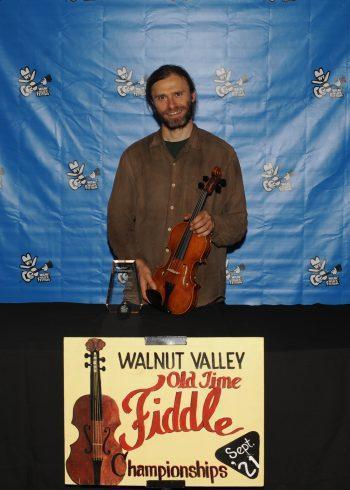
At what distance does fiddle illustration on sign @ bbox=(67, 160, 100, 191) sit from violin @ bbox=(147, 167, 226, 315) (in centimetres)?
119

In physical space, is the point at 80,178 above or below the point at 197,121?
below

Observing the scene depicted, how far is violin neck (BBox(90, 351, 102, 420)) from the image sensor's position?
1563 millimetres

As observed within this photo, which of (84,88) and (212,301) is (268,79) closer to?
(84,88)

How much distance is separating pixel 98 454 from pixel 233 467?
0.34 metres

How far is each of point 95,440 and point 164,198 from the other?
1.31 m

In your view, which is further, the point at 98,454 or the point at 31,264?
the point at 31,264

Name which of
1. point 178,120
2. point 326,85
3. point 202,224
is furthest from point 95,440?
point 326,85

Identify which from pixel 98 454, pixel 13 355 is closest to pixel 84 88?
pixel 13 355

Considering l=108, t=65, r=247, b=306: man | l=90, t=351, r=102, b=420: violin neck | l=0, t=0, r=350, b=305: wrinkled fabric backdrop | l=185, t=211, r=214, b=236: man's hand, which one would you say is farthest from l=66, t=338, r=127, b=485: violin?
l=0, t=0, r=350, b=305: wrinkled fabric backdrop

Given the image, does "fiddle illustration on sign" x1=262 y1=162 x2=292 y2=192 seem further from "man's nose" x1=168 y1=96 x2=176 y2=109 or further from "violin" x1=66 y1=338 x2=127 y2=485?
"violin" x1=66 y1=338 x2=127 y2=485

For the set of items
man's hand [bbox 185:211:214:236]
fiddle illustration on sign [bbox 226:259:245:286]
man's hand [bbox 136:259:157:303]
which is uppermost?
man's hand [bbox 185:211:214:236]

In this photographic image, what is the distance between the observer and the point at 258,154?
328cm

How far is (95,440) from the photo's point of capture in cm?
155

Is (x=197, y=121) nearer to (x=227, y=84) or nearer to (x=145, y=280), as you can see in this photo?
(x=227, y=84)
